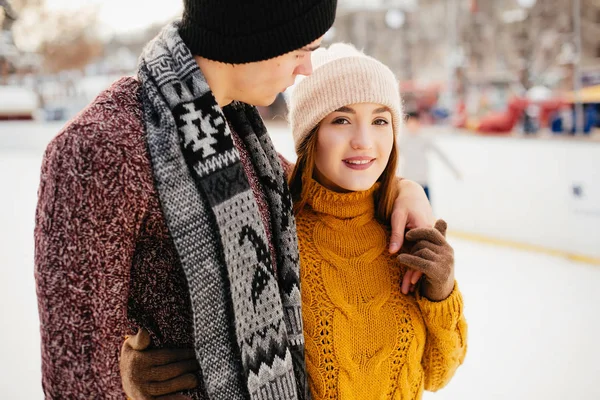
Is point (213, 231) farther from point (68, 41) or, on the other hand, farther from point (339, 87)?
point (68, 41)

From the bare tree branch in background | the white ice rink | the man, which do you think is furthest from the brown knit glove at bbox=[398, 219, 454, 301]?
the bare tree branch in background

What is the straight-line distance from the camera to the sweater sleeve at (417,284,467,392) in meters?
1.19

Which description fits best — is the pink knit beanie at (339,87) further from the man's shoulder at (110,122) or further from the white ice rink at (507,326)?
the white ice rink at (507,326)

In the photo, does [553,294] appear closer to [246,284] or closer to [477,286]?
[477,286]

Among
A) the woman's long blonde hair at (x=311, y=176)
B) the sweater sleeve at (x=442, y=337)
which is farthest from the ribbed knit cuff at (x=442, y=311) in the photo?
the woman's long blonde hair at (x=311, y=176)

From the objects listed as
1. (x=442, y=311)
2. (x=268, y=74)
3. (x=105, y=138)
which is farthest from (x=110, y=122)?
(x=442, y=311)

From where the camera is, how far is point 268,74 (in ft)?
3.33

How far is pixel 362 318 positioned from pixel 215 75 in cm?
59

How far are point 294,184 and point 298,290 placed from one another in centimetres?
37

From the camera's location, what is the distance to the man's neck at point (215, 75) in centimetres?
98

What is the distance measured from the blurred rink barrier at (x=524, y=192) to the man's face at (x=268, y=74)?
446 cm

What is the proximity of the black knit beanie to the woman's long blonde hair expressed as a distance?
0.38 metres

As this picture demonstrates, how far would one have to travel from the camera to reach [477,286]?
15.0 feet

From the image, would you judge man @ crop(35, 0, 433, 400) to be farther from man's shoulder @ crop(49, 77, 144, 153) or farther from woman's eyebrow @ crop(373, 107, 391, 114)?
woman's eyebrow @ crop(373, 107, 391, 114)
